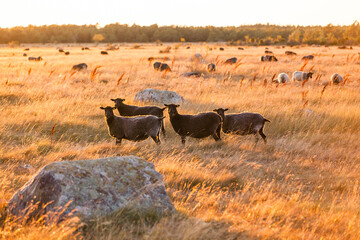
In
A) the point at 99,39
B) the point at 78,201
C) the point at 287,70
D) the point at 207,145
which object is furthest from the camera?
the point at 99,39

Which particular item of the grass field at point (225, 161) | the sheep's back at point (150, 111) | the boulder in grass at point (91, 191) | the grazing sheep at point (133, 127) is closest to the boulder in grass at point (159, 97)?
the grass field at point (225, 161)

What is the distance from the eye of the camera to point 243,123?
28.8ft

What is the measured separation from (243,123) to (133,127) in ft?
9.81

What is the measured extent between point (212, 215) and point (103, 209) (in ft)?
4.86

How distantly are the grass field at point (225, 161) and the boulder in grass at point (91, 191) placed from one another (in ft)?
0.58

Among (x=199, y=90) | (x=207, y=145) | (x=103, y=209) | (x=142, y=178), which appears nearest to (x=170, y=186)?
(x=142, y=178)

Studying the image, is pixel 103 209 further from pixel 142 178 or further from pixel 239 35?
pixel 239 35

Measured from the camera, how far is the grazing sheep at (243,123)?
28.8 feet

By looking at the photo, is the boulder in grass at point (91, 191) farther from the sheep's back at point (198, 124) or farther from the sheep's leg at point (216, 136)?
the sheep's leg at point (216, 136)

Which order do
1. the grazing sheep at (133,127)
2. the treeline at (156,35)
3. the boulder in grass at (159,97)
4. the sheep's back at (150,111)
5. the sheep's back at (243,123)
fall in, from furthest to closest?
the treeline at (156,35) → the boulder in grass at (159,97) → the sheep's back at (150,111) → the sheep's back at (243,123) → the grazing sheep at (133,127)

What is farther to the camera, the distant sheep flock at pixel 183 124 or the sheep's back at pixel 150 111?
the sheep's back at pixel 150 111

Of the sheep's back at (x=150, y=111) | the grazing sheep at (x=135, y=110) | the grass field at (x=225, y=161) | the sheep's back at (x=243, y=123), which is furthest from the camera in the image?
the grazing sheep at (x=135, y=110)

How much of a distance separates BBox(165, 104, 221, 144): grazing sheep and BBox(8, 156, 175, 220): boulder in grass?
4185 millimetres

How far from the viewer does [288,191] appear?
5906 mm
